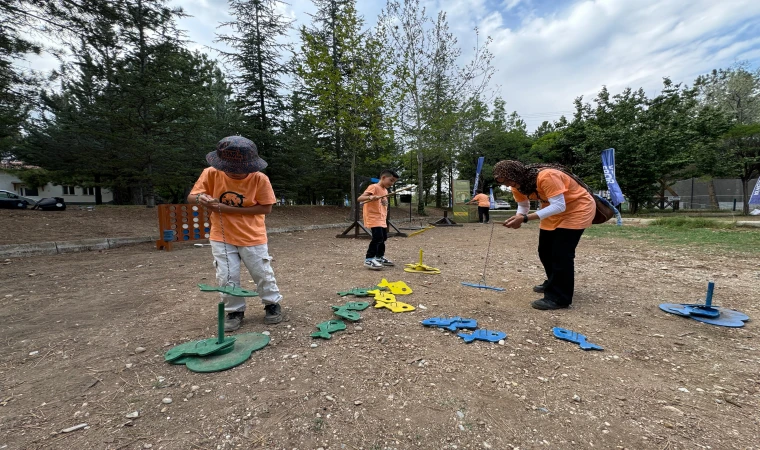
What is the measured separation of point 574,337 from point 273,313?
2.74 meters

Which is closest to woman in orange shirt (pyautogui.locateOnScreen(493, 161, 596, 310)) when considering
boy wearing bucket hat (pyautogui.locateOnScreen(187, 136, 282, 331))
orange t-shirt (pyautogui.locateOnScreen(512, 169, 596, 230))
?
orange t-shirt (pyautogui.locateOnScreen(512, 169, 596, 230))

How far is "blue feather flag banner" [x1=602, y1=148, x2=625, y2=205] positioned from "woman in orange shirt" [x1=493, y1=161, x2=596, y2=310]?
47.8 ft

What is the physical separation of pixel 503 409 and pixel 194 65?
16975mm

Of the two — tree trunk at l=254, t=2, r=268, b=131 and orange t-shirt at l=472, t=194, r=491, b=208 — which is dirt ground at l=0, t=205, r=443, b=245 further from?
orange t-shirt at l=472, t=194, r=491, b=208

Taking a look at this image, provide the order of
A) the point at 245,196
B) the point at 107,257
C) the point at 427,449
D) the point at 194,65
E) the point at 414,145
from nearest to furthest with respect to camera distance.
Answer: the point at 427,449
the point at 245,196
the point at 107,257
the point at 194,65
the point at 414,145

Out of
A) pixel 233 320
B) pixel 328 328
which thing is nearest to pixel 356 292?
Answer: pixel 328 328

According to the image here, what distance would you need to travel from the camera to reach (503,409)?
189 cm

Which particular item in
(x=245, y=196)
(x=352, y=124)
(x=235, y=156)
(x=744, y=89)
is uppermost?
(x=744, y=89)

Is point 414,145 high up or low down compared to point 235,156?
up

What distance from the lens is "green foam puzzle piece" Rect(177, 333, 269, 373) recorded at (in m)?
2.27

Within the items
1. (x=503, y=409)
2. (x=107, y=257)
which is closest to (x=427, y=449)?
(x=503, y=409)

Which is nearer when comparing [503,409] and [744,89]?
[503,409]

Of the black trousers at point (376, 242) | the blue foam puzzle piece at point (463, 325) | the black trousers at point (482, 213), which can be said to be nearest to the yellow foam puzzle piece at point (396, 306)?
the blue foam puzzle piece at point (463, 325)

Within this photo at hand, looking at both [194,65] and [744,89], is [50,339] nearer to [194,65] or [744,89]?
[194,65]
